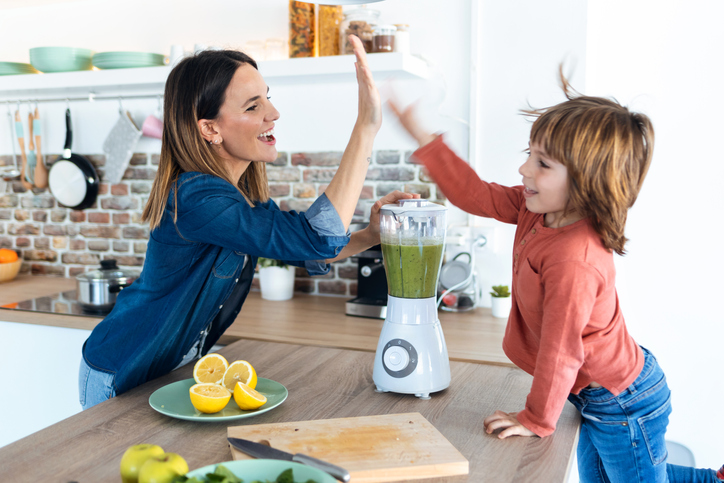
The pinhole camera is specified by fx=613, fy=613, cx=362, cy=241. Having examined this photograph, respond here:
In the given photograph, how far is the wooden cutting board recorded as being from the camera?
889 millimetres

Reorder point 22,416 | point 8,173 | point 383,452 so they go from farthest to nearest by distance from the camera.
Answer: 1. point 8,173
2. point 22,416
3. point 383,452

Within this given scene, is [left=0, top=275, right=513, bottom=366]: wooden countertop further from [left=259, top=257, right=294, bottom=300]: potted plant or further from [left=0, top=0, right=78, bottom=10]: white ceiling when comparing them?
[left=0, top=0, right=78, bottom=10]: white ceiling

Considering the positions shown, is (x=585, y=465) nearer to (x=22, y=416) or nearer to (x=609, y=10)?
(x=609, y=10)

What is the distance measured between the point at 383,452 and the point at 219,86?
828 millimetres

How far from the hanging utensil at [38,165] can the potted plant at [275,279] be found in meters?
1.17

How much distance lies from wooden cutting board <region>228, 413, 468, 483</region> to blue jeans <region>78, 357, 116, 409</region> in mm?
468

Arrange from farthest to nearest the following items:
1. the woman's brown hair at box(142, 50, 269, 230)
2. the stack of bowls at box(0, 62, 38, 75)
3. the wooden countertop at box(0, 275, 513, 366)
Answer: the stack of bowls at box(0, 62, 38, 75)
the wooden countertop at box(0, 275, 513, 366)
the woman's brown hair at box(142, 50, 269, 230)

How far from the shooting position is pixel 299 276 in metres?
2.54

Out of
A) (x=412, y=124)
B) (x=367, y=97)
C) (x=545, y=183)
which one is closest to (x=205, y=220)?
(x=367, y=97)

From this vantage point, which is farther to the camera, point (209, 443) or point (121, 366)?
point (121, 366)

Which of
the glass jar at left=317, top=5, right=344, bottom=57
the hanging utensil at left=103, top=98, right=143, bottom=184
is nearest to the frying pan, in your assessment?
the hanging utensil at left=103, top=98, right=143, bottom=184

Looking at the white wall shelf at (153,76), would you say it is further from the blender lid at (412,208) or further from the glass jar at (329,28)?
the blender lid at (412,208)

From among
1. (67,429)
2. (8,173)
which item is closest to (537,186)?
(67,429)

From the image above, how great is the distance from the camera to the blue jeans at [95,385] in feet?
4.41
